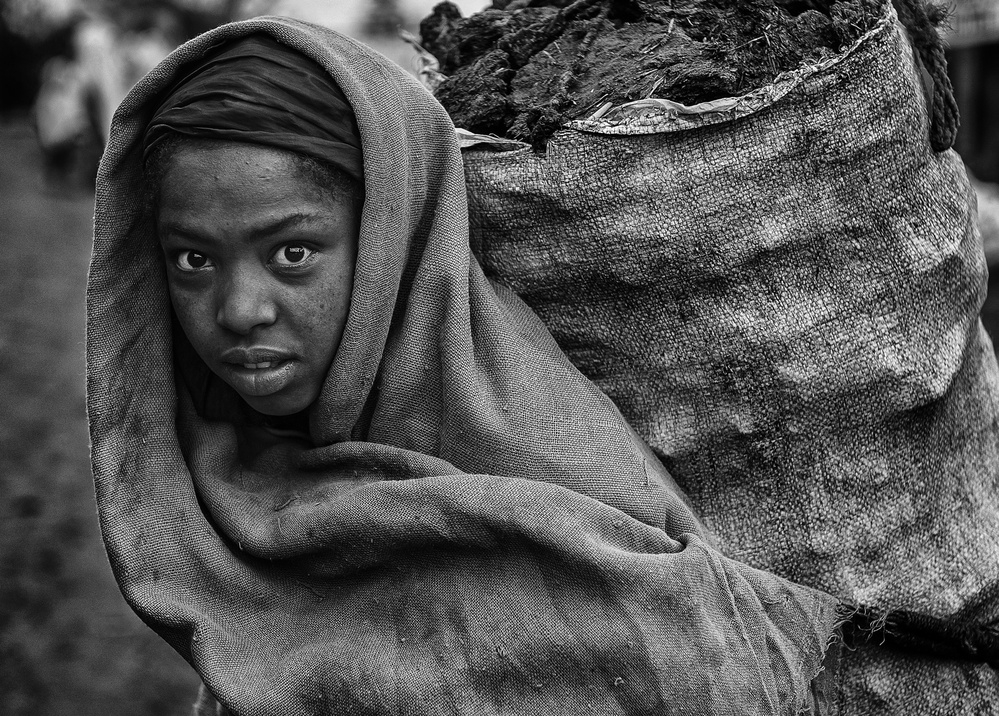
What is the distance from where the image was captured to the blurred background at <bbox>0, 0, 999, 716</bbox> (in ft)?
12.9

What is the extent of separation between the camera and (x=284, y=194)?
1.39 meters

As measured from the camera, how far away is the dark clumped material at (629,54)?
162 centimetres

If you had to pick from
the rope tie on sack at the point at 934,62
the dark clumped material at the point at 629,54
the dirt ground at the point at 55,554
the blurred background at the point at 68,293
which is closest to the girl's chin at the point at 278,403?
the dark clumped material at the point at 629,54

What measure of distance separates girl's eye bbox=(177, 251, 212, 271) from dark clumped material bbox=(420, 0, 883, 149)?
546mm

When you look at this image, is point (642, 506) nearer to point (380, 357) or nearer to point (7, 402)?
point (380, 357)

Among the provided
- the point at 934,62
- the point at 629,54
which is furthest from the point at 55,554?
the point at 934,62

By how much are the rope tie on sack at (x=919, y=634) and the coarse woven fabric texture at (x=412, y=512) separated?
0.10m

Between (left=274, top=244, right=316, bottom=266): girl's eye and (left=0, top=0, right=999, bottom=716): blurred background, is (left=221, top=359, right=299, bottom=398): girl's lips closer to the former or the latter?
(left=274, top=244, right=316, bottom=266): girl's eye

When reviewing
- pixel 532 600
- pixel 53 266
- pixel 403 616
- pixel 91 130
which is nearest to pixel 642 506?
pixel 532 600

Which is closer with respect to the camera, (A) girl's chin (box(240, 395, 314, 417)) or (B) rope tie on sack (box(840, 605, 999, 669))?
(A) girl's chin (box(240, 395, 314, 417))

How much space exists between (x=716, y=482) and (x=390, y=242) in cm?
68

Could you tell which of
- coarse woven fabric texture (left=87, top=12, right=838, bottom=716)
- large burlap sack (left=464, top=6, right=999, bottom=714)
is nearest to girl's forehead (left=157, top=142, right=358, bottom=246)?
coarse woven fabric texture (left=87, top=12, right=838, bottom=716)

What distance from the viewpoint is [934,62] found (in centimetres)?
177

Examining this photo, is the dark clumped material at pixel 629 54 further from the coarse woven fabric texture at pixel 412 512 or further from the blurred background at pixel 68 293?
the blurred background at pixel 68 293
